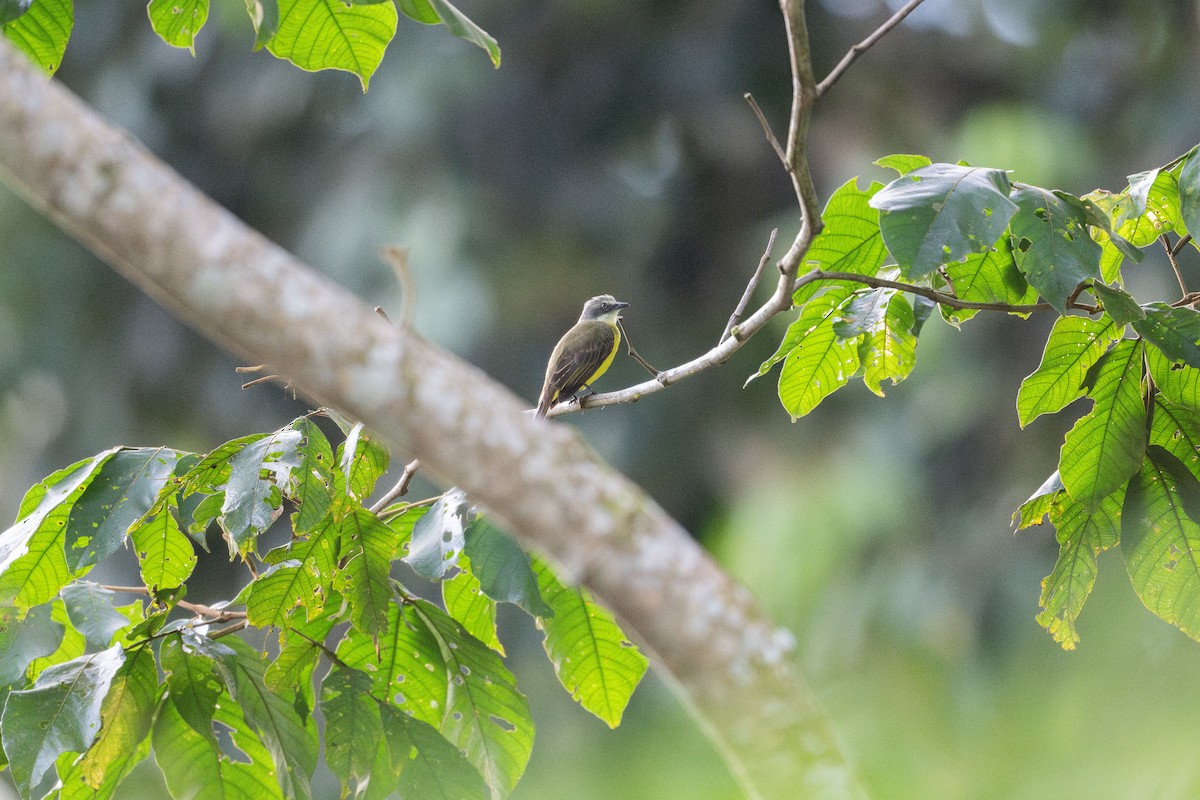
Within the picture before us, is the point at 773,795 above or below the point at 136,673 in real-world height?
above

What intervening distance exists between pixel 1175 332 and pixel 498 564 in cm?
112

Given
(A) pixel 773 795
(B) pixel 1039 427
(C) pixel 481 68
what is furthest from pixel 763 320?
(C) pixel 481 68

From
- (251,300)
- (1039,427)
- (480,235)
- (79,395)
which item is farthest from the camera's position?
(79,395)

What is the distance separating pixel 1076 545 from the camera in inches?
84.5

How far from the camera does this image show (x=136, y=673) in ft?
6.38

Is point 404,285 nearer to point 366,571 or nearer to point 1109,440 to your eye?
point 366,571

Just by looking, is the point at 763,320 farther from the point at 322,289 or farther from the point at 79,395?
the point at 79,395

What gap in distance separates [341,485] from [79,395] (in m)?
10.5

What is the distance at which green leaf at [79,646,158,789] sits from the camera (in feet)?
6.29

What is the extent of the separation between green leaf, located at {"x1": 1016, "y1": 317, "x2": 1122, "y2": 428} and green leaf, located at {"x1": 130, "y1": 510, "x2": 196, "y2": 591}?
4.98 ft

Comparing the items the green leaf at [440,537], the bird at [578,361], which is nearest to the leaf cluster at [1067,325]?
the green leaf at [440,537]

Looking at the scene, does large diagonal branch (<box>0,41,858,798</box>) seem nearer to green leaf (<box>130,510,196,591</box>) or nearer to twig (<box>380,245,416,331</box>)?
twig (<box>380,245,416,331</box>)

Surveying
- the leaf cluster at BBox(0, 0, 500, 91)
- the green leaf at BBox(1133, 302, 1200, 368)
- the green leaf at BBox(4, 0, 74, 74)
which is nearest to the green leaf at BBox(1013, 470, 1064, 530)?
the green leaf at BBox(1133, 302, 1200, 368)

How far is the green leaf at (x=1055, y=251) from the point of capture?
5.85 feet
